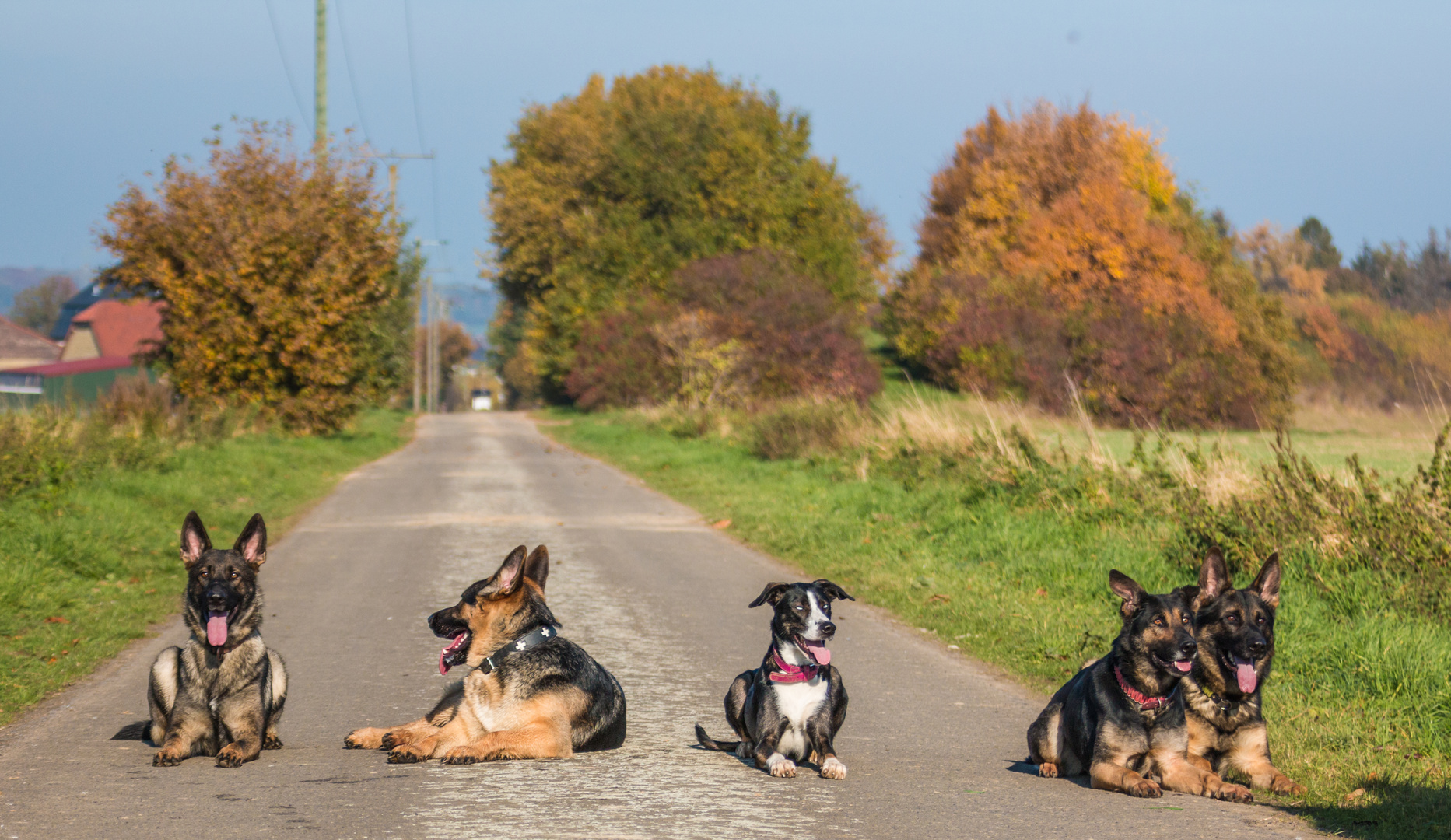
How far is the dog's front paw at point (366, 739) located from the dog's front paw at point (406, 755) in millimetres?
315

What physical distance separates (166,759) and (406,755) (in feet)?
3.89

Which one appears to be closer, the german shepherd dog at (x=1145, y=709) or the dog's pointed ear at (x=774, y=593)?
the german shepherd dog at (x=1145, y=709)

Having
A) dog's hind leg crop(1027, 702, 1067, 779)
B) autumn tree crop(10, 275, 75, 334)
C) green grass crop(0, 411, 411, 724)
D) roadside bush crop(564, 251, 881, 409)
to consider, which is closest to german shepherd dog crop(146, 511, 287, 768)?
green grass crop(0, 411, 411, 724)

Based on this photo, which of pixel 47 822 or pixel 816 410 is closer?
pixel 47 822

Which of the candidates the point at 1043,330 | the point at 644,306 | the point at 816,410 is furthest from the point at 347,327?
the point at 1043,330

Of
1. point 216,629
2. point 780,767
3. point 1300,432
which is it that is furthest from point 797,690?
point 1300,432

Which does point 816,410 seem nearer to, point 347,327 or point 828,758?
point 347,327

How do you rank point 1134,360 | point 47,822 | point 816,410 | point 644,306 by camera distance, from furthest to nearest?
point 644,306, point 1134,360, point 816,410, point 47,822

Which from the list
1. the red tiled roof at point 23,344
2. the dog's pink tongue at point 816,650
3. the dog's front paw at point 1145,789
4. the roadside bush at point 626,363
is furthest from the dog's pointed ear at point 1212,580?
the red tiled roof at point 23,344

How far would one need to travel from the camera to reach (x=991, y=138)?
63.8m

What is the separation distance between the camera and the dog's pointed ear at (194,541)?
6789 mm

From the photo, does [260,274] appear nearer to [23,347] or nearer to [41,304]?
[23,347]

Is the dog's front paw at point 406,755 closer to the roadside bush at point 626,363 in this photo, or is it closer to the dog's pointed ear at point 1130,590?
the dog's pointed ear at point 1130,590

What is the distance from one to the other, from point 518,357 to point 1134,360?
78083 millimetres
